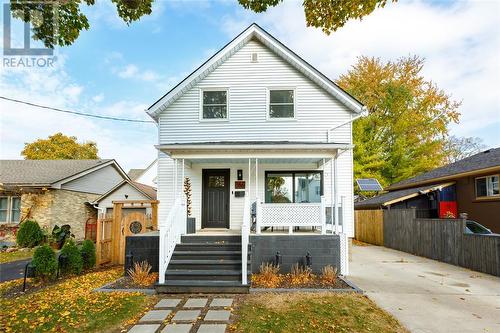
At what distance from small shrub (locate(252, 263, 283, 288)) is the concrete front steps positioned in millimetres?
657

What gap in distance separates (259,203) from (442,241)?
7.82 meters

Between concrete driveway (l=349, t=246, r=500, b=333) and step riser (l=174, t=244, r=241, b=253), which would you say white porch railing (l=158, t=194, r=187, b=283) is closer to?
step riser (l=174, t=244, r=241, b=253)

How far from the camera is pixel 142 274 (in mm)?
7660

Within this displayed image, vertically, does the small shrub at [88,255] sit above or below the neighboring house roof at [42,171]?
below

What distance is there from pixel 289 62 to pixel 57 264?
406 inches

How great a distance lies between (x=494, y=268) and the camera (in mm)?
8852

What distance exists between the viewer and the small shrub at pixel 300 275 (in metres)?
7.61

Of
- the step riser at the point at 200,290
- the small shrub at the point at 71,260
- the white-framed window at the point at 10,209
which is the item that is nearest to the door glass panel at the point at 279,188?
the step riser at the point at 200,290

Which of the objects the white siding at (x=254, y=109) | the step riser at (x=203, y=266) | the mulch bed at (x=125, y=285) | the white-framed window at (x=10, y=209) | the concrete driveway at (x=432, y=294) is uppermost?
the white siding at (x=254, y=109)

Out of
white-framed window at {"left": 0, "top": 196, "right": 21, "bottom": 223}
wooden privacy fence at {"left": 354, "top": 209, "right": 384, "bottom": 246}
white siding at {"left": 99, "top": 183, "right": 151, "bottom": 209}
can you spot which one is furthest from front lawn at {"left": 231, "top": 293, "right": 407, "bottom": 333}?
white-framed window at {"left": 0, "top": 196, "right": 21, "bottom": 223}

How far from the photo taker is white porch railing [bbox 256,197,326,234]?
348 inches

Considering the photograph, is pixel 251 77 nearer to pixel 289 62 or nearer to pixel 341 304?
pixel 289 62

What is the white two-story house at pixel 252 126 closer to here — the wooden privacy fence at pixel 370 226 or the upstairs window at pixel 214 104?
the upstairs window at pixel 214 104

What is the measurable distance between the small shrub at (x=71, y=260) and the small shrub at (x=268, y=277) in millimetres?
5238
